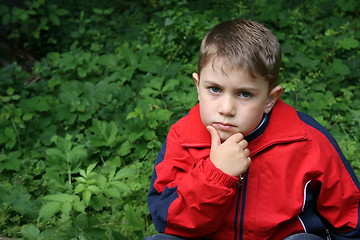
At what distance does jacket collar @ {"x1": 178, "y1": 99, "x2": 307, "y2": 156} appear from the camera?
2.07m

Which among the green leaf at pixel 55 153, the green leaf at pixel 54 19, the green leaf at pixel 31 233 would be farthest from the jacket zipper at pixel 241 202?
the green leaf at pixel 54 19

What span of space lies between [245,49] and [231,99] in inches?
8.1

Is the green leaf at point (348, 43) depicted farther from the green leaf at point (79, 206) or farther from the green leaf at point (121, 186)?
the green leaf at point (79, 206)

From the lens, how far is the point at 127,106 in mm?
4008

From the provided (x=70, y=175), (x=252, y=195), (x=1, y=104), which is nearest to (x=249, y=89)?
(x=252, y=195)

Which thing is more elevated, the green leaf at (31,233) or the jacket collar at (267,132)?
the jacket collar at (267,132)

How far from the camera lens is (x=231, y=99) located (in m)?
1.94

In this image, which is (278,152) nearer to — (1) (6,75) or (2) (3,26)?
(1) (6,75)

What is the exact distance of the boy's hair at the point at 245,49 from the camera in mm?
1910

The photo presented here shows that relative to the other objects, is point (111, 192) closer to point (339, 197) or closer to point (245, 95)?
point (245, 95)

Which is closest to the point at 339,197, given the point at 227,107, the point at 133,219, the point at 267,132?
the point at 267,132

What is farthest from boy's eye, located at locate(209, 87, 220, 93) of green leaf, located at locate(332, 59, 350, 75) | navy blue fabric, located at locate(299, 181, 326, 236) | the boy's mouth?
green leaf, located at locate(332, 59, 350, 75)

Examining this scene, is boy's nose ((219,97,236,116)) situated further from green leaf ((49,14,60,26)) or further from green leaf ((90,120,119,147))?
green leaf ((49,14,60,26))

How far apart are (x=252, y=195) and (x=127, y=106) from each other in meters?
2.08
